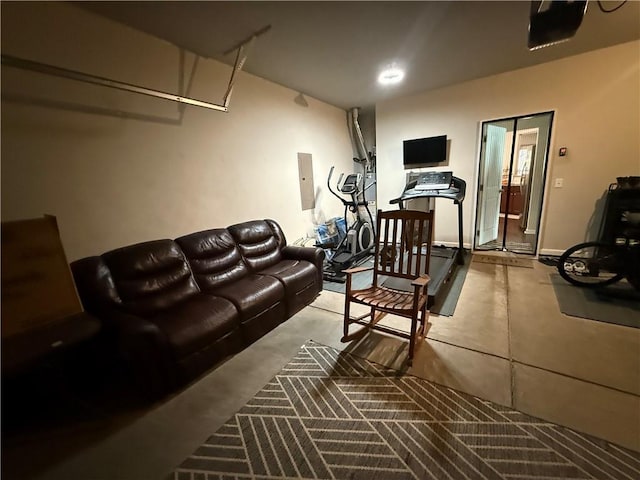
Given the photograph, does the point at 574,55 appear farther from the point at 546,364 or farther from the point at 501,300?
the point at 546,364

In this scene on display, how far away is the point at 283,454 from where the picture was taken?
1438 mm

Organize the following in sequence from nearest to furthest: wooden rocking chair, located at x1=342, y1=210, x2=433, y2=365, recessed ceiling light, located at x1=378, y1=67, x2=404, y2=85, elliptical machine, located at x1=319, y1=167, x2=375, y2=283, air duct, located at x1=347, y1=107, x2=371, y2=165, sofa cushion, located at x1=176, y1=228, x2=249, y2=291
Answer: wooden rocking chair, located at x1=342, y1=210, x2=433, y2=365 → sofa cushion, located at x1=176, y1=228, x2=249, y2=291 → recessed ceiling light, located at x1=378, y1=67, x2=404, y2=85 → elliptical machine, located at x1=319, y1=167, x2=375, y2=283 → air duct, located at x1=347, y1=107, x2=371, y2=165

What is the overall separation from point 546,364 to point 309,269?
218 centimetres

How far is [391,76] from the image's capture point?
368 cm

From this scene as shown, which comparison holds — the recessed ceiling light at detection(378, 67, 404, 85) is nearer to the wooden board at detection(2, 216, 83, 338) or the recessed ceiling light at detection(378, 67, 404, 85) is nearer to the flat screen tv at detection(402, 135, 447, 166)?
the flat screen tv at detection(402, 135, 447, 166)

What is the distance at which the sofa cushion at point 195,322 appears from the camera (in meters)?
1.86

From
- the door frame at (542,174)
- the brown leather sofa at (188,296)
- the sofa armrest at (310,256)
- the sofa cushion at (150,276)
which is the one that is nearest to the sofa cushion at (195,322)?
the brown leather sofa at (188,296)

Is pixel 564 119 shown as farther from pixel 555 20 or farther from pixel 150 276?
pixel 150 276

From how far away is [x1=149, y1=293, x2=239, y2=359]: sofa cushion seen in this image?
186 centimetres

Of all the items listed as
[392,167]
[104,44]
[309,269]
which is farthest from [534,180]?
[104,44]

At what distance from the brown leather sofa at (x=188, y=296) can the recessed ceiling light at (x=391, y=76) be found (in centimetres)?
253

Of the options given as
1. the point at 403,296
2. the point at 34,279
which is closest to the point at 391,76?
the point at 403,296

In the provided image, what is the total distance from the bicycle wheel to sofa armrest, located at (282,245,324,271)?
294 centimetres

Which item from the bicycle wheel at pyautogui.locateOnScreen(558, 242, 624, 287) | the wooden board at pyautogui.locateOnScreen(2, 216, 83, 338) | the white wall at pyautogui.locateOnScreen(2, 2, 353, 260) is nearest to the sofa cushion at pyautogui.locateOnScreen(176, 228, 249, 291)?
the white wall at pyautogui.locateOnScreen(2, 2, 353, 260)
